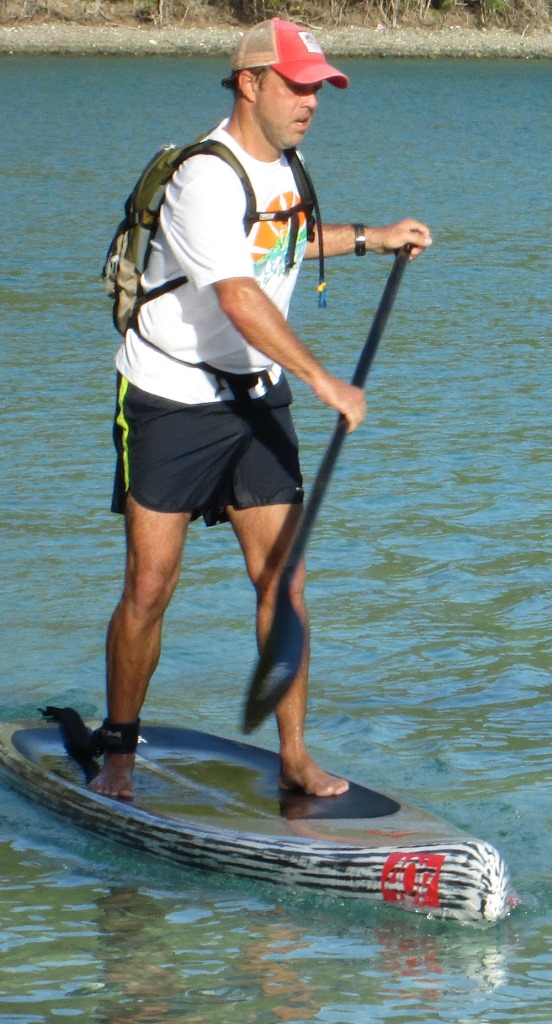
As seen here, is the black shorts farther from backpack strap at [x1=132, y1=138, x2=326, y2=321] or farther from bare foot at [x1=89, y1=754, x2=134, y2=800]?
bare foot at [x1=89, y1=754, x2=134, y2=800]

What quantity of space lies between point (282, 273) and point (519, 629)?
8.63 ft

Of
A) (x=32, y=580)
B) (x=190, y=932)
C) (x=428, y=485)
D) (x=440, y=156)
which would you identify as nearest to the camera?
(x=190, y=932)

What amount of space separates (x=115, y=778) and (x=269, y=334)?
61.4 inches

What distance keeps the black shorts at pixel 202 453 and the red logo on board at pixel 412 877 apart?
107 cm

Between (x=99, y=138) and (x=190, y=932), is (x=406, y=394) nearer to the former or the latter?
(x=190, y=932)

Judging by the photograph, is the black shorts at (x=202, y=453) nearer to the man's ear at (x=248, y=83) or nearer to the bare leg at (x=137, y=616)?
the bare leg at (x=137, y=616)

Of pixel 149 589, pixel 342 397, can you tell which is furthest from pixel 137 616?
pixel 342 397

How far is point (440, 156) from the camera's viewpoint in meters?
27.5

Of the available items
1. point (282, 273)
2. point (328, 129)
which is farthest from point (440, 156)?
point (282, 273)

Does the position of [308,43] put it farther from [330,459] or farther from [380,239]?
[330,459]

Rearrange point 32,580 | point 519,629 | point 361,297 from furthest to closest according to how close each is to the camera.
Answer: point 361,297 → point 32,580 → point 519,629

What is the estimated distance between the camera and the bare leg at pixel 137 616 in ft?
14.9

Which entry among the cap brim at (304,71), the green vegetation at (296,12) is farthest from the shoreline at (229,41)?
the cap brim at (304,71)

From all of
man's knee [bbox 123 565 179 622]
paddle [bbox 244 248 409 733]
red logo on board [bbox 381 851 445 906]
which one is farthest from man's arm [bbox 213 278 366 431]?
red logo on board [bbox 381 851 445 906]
